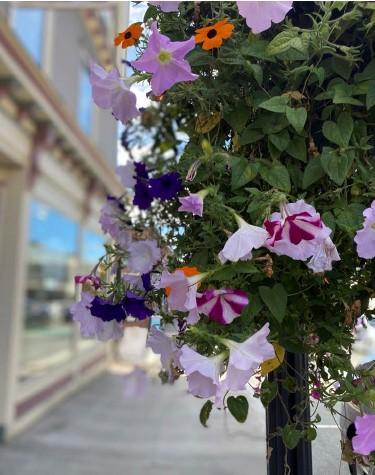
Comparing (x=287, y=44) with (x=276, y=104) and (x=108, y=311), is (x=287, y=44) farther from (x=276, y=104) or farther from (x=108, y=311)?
(x=108, y=311)

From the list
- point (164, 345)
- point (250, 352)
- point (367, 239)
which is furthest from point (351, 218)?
point (164, 345)

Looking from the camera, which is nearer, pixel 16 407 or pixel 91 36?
pixel 16 407

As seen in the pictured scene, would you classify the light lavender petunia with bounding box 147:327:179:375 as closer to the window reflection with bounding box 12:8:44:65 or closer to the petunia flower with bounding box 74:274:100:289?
the petunia flower with bounding box 74:274:100:289

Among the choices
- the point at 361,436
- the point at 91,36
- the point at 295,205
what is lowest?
the point at 361,436

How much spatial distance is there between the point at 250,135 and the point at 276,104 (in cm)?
8

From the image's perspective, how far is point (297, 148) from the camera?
2.91 ft

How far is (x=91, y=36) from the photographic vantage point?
10125 millimetres

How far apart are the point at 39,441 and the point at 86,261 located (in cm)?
533

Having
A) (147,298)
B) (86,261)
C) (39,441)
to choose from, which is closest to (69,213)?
(86,261)

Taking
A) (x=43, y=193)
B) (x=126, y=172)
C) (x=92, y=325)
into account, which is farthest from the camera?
(x=43, y=193)

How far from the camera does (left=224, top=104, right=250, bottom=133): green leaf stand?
0.91 metres

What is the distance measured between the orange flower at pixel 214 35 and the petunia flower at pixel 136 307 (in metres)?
0.49

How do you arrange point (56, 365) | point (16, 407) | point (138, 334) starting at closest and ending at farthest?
point (138, 334) < point (16, 407) < point (56, 365)

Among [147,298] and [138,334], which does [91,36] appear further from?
[147,298]
